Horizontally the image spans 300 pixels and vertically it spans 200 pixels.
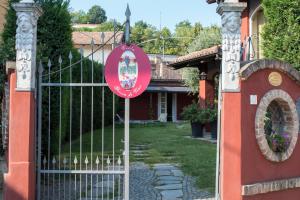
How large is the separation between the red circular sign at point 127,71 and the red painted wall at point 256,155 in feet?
5.03

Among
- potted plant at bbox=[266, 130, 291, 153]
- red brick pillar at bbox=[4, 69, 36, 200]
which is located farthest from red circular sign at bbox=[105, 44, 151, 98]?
potted plant at bbox=[266, 130, 291, 153]

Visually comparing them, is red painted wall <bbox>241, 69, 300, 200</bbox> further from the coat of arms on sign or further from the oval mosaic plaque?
the coat of arms on sign

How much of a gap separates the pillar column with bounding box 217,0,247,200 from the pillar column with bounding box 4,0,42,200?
284 centimetres

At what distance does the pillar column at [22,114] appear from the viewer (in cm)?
584

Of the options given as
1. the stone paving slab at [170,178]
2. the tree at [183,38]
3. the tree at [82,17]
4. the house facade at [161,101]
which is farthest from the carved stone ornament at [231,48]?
the tree at [82,17]

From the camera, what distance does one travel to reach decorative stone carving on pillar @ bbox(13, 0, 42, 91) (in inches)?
232

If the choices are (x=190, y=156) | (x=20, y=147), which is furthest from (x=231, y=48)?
(x=190, y=156)

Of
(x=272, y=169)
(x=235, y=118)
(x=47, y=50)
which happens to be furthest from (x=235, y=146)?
(x=47, y=50)

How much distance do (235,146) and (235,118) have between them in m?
0.42

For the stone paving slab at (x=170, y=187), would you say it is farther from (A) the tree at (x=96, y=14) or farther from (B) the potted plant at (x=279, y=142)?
(A) the tree at (x=96, y=14)

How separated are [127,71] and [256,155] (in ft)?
7.81

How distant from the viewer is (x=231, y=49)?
5.94m

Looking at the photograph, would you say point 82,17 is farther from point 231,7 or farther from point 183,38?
point 231,7

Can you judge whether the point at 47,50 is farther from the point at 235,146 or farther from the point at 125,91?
the point at 235,146
